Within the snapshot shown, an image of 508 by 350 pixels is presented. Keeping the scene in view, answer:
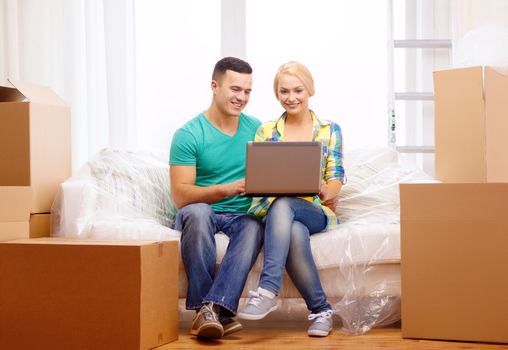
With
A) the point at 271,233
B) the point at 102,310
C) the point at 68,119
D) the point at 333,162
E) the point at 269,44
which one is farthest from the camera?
the point at 269,44

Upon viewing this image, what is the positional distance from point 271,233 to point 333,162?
0.38 m

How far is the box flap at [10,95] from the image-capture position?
2660 mm

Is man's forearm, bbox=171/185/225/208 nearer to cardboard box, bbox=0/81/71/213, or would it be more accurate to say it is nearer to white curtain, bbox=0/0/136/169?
cardboard box, bbox=0/81/71/213

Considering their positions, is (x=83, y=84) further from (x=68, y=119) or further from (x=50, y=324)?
(x=50, y=324)

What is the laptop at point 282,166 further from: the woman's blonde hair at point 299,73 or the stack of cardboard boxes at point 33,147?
the stack of cardboard boxes at point 33,147

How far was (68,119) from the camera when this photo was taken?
9.12 feet

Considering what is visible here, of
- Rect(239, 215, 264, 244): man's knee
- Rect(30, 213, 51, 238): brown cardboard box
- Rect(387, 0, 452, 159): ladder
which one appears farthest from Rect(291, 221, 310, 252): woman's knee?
Rect(387, 0, 452, 159): ladder

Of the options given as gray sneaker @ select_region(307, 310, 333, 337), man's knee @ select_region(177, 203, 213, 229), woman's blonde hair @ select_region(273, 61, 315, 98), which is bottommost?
gray sneaker @ select_region(307, 310, 333, 337)

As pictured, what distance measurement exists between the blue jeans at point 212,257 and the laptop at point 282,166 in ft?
0.47

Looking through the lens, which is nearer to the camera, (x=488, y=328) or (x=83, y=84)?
(x=488, y=328)

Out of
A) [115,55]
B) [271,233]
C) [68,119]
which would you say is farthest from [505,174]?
[115,55]

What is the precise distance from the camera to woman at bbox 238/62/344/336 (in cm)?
226

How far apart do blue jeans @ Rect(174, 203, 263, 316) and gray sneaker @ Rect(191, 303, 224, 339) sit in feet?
0.09

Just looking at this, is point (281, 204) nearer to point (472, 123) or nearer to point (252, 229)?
point (252, 229)
